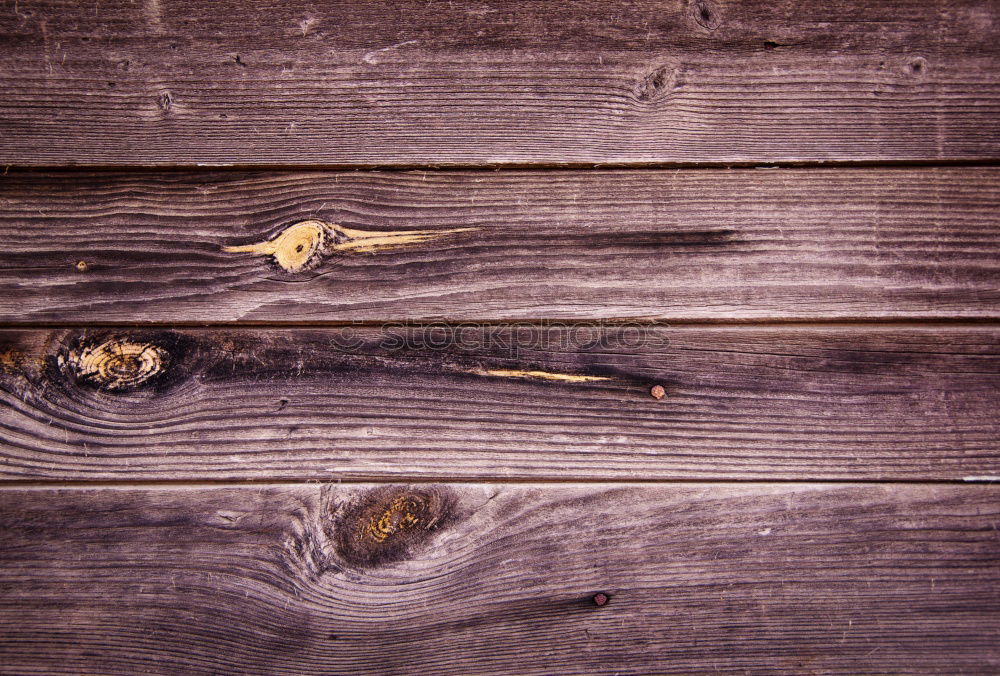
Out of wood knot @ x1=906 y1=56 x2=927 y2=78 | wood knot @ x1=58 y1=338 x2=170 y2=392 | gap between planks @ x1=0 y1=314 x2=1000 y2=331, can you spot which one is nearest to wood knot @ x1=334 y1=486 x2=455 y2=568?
gap between planks @ x1=0 y1=314 x2=1000 y2=331

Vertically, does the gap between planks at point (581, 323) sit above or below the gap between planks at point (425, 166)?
below

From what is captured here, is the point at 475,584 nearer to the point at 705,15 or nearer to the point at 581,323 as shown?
the point at 581,323

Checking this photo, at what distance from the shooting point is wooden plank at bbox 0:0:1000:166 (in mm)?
887

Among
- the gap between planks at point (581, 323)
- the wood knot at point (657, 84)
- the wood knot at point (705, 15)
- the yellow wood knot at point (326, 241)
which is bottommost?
the gap between planks at point (581, 323)

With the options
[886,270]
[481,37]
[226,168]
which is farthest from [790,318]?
[226,168]

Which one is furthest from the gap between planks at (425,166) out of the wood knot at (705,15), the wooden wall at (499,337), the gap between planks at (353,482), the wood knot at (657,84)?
the gap between planks at (353,482)

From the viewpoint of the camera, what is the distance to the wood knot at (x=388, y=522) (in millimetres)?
904

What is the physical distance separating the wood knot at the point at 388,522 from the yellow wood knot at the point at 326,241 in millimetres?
394

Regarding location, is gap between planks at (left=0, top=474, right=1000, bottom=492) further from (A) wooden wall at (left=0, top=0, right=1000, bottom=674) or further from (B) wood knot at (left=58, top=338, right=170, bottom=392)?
(B) wood knot at (left=58, top=338, right=170, bottom=392)

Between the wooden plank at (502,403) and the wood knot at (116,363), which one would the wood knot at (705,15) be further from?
the wood knot at (116,363)

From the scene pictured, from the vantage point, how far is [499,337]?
0.90 meters

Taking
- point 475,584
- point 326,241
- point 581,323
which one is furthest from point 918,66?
point 475,584

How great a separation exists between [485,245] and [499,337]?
0.15 metres

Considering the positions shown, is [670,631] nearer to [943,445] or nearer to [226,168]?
[943,445]
